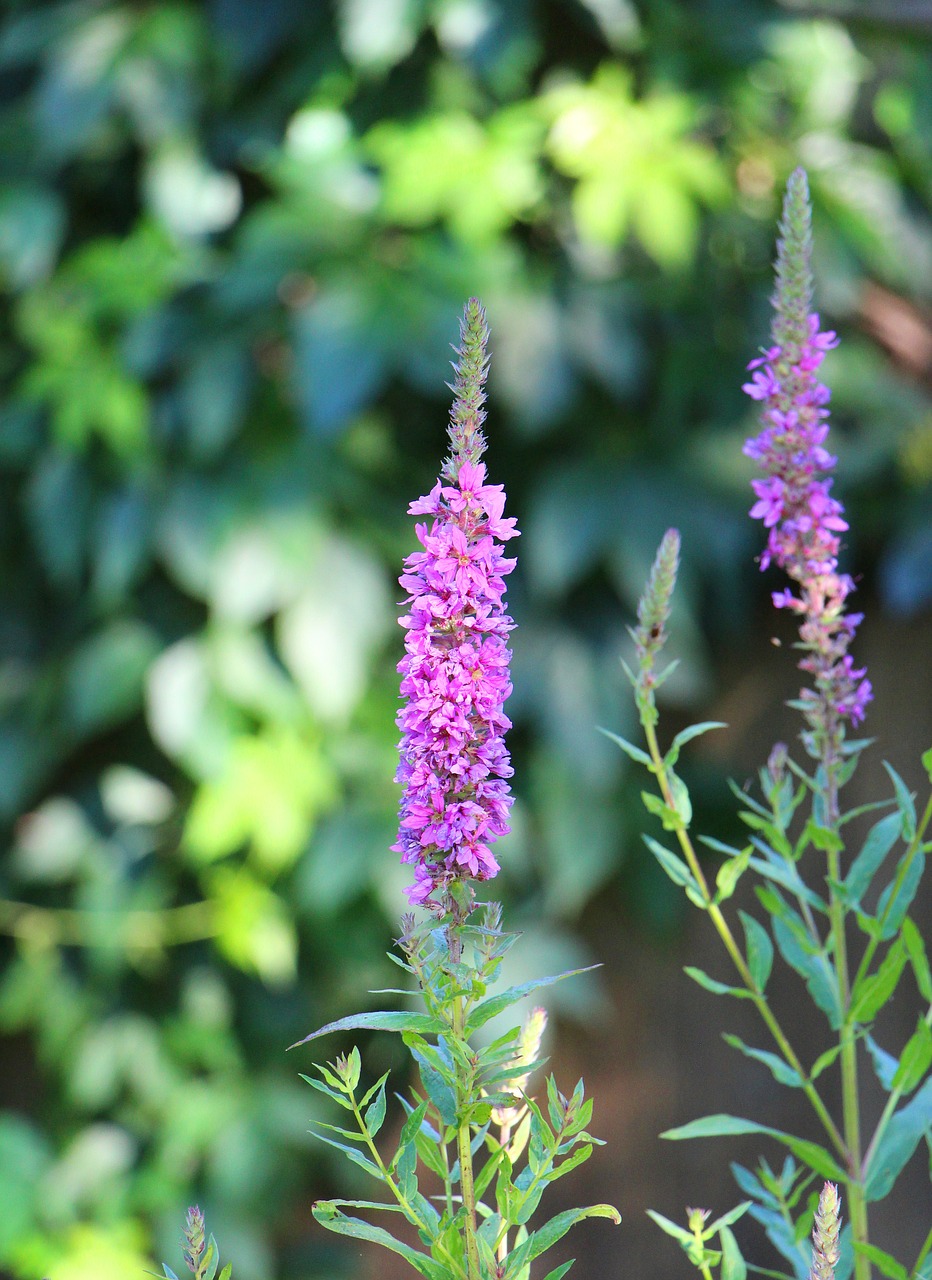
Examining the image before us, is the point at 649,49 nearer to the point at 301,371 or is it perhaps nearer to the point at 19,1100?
the point at 301,371

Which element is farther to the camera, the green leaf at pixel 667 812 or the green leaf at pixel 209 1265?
the green leaf at pixel 667 812

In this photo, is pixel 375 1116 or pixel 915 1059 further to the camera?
pixel 915 1059

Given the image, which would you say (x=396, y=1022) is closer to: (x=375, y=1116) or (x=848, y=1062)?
(x=375, y=1116)

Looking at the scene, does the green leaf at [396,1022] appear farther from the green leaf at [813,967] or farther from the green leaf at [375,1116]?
the green leaf at [813,967]

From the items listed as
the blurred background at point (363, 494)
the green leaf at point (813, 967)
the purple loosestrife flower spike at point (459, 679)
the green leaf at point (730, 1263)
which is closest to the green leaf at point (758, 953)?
the green leaf at point (813, 967)

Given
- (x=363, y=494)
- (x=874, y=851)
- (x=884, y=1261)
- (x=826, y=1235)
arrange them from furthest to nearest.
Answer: (x=363, y=494) < (x=874, y=851) < (x=884, y=1261) < (x=826, y=1235)

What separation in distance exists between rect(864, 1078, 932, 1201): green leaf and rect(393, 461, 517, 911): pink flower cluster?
0.87ft

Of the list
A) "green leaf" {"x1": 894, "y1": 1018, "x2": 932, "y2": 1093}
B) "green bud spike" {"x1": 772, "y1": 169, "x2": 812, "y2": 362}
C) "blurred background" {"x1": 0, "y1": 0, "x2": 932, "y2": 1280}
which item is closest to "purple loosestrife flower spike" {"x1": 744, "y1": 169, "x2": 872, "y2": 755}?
"green bud spike" {"x1": 772, "y1": 169, "x2": 812, "y2": 362}

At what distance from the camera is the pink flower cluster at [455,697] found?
38 centimetres

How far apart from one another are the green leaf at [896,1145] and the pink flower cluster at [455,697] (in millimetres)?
265

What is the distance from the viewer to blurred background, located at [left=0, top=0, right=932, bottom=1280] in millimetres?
1428

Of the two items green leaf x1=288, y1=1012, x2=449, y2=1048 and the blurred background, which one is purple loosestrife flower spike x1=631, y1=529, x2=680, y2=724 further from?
the blurred background

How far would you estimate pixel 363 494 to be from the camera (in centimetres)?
149

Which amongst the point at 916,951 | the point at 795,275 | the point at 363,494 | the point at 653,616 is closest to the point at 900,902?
the point at 916,951
